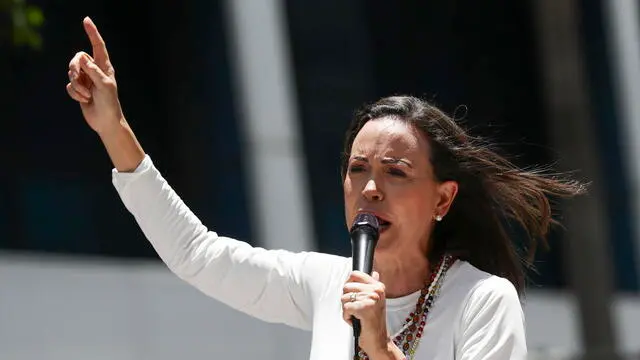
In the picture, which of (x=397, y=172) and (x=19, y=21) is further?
(x=19, y=21)

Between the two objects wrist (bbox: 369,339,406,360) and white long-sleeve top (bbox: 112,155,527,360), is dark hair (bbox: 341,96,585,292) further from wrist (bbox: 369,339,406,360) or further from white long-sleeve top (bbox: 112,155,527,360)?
wrist (bbox: 369,339,406,360)

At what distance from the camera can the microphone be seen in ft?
9.38

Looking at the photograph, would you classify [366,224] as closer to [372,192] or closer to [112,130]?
[372,192]

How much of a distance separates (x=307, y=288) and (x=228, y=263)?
0.20m

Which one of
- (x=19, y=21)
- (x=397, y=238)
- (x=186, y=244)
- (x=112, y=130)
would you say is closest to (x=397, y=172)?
(x=397, y=238)

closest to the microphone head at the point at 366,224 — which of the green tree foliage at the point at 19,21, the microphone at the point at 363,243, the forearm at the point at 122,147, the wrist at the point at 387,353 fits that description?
the microphone at the point at 363,243

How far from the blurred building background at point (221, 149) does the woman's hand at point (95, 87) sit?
583cm

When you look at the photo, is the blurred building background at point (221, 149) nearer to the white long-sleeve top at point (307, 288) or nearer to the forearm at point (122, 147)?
the white long-sleeve top at point (307, 288)

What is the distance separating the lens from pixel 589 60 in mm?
15172

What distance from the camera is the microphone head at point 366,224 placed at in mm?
2943

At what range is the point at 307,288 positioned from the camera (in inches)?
133

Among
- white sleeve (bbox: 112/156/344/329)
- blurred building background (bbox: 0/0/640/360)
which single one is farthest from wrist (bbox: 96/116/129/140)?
blurred building background (bbox: 0/0/640/360)

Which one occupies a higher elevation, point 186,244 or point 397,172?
point 397,172

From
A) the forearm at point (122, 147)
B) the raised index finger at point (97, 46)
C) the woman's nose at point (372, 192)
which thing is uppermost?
the raised index finger at point (97, 46)
